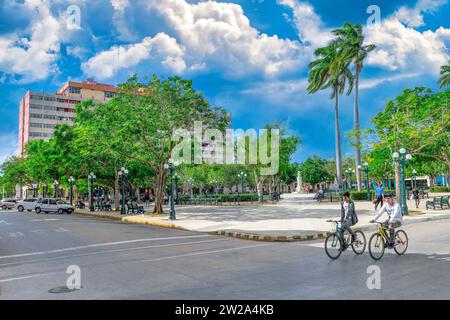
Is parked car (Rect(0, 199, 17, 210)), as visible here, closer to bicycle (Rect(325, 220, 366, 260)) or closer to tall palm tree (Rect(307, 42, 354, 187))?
tall palm tree (Rect(307, 42, 354, 187))

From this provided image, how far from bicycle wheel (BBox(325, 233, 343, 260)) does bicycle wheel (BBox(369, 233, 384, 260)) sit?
795 mm

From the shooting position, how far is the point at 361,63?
143 feet

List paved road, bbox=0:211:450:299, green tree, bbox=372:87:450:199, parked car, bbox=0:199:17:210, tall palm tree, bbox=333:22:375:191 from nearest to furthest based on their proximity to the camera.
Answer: paved road, bbox=0:211:450:299
green tree, bbox=372:87:450:199
tall palm tree, bbox=333:22:375:191
parked car, bbox=0:199:17:210

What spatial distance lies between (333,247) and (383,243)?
4.26ft

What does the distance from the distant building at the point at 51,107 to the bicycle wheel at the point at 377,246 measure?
117934mm


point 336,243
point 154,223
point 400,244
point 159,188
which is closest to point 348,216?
point 336,243

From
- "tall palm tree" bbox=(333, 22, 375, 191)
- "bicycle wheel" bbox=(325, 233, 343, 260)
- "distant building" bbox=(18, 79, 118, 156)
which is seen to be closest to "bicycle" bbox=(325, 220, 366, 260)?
"bicycle wheel" bbox=(325, 233, 343, 260)

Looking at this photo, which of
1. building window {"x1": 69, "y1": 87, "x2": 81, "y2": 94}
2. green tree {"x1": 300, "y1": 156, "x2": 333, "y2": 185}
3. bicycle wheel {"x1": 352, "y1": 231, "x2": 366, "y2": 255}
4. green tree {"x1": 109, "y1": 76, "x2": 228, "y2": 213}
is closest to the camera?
bicycle wheel {"x1": 352, "y1": 231, "x2": 366, "y2": 255}

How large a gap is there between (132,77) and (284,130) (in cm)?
2368

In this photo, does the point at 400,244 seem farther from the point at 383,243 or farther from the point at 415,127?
the point at 415,127

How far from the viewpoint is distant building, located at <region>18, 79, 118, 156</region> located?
120m

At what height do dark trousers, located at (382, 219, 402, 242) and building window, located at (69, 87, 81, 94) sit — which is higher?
building window, located at (69, 87, 81, 94)

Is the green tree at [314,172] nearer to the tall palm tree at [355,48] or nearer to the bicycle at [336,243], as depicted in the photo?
the tall palm tree at [355,48]

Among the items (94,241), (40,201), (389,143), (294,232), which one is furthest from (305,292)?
(40,201)
